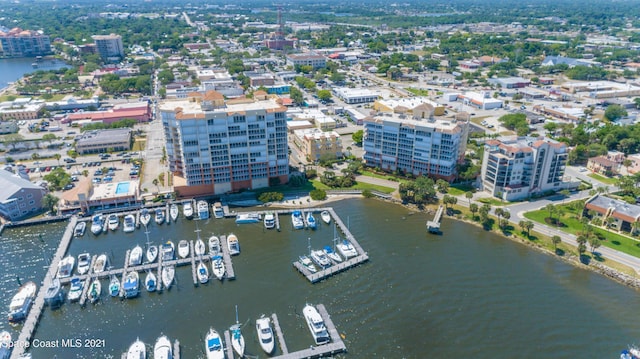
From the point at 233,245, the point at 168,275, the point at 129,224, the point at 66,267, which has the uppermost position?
the point at 66,267

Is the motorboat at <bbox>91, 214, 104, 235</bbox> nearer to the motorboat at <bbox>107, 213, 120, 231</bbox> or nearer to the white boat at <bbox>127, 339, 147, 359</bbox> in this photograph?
the motorboat at <bbox>107, 213, 120, 231</bbox>

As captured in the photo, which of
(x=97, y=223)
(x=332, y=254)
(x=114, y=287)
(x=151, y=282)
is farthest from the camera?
(x=97, y=223)

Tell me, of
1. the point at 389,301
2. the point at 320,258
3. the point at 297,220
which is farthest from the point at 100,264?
the point at 389,301

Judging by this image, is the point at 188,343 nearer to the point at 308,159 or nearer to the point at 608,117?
the point at 308,159

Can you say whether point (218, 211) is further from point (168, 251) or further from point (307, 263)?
point (307, 263)

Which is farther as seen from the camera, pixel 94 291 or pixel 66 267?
pixel 66 267

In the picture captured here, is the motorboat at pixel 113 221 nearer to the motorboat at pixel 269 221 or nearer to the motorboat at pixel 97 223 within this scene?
the motorboat at pixel 97 223
